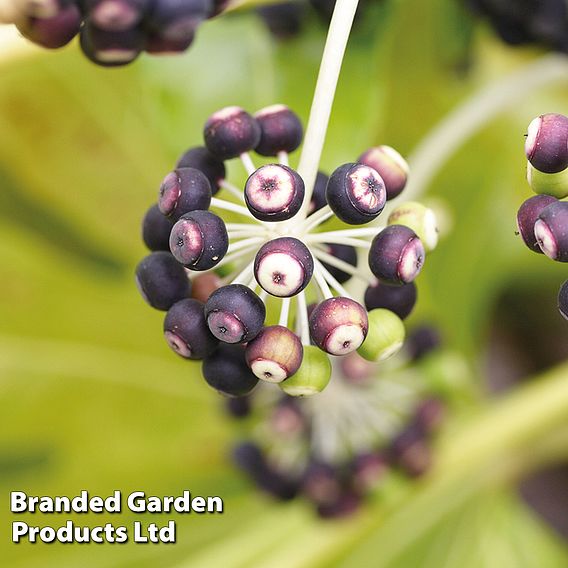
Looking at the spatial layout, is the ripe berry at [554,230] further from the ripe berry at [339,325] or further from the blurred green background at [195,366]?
the blurred green background at [195,366]

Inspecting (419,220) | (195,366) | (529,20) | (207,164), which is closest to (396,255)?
(419,220)

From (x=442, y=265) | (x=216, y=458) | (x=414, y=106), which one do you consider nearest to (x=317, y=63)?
(x=414, y=106)

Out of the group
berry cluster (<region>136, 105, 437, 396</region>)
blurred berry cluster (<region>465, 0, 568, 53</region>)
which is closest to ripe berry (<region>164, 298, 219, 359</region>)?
berry cluster (<region>136, 105, 437, 396</region>)

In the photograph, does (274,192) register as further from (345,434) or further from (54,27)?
(345,434)

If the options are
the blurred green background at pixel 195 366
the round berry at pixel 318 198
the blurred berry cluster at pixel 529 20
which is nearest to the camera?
the round berry at pixel 318 198

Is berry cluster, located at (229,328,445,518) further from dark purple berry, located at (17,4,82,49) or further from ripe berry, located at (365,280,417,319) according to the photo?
dark purple berry, located at (17,4,82,49)

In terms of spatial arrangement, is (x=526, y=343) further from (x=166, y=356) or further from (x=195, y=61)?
(x=195, y=61)

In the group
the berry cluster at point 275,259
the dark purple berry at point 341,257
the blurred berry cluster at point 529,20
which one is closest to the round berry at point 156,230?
the berry cluster at point 275,259
